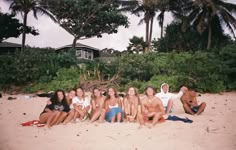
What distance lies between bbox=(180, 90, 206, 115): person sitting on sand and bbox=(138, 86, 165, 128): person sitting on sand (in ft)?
2.35

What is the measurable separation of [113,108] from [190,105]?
1.30 meters

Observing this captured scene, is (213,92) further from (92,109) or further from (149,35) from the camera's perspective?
(149,35)

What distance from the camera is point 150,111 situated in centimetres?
498

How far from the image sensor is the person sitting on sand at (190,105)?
216 inches

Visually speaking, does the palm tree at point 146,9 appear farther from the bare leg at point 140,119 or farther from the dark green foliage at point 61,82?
the bare leg at point 140,119

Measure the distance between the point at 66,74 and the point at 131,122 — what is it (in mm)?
5501

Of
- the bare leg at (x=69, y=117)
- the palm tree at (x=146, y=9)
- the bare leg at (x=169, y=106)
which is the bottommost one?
the bare leg at (x=69, y=117)

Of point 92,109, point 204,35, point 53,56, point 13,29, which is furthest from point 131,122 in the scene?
point 204,35

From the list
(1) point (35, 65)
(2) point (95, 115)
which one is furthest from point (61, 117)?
(1) point (35, 65)

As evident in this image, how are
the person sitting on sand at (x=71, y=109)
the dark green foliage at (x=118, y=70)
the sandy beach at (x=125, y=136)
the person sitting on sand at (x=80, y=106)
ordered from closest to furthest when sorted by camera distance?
the sandy beach at (x=125, y=136) → the person sitting on sand at (x=71, y=109) → the person sitting on sand at (x=80, y=106) → the dark green foliage at (x=118, y=70)

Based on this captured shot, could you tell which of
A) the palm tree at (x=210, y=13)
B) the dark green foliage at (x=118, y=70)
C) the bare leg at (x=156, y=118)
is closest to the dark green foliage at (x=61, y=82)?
the dark green foliage at (x=118, y=70)

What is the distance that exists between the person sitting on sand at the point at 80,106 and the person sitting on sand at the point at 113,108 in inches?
12.2

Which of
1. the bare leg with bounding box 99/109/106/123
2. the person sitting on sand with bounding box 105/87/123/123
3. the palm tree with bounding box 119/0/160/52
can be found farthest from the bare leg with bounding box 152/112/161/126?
the palm tree with bounding box 119/0/160/52

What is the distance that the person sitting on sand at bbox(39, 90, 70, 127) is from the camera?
472 centimetres
